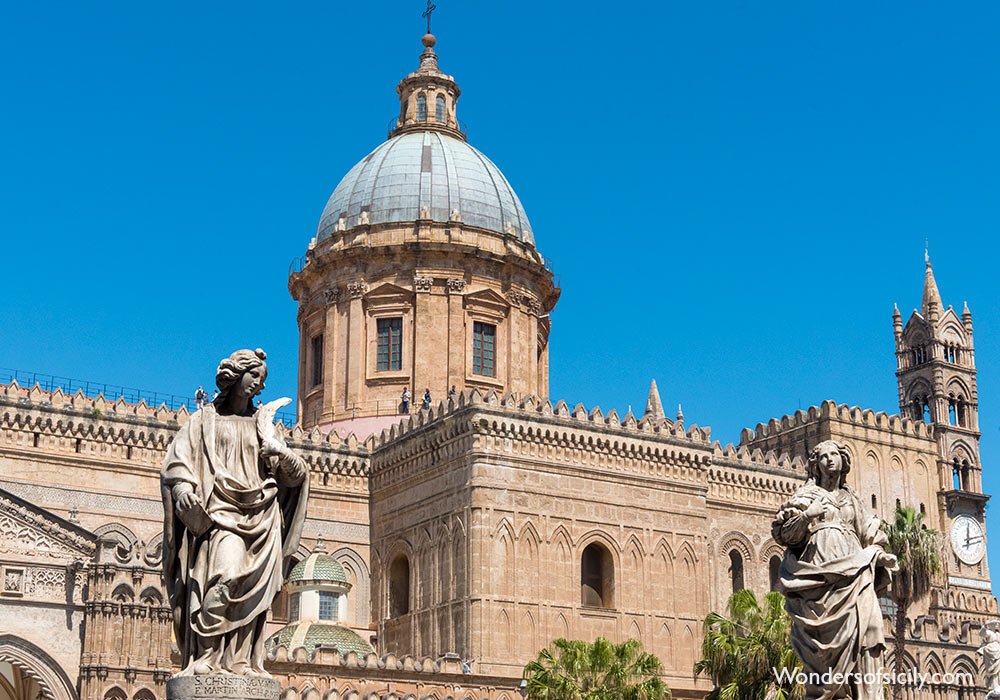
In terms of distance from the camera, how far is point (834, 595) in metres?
7.08

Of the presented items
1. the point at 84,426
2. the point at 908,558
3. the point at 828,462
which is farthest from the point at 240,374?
the point at 908,558

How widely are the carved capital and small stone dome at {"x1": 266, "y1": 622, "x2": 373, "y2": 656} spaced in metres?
11.5

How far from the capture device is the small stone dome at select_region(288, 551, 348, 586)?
113 ft

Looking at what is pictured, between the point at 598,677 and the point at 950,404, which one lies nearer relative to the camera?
the point at 598,677

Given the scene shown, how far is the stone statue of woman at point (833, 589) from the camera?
7.02 metres

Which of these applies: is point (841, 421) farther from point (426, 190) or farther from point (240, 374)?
point (240, 374)

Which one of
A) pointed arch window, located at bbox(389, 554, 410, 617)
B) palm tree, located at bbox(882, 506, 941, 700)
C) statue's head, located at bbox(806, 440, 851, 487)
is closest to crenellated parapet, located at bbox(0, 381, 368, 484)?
pointed arch window, located at bbox(389, 554, 410, 617)

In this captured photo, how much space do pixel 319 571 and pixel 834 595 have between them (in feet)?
93.0

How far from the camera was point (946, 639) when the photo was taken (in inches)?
1684

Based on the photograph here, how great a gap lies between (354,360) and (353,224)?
439cm

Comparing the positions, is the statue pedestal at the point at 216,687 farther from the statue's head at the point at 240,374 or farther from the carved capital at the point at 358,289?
the carved capital at the point at 358,289

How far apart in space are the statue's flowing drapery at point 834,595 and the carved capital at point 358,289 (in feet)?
116

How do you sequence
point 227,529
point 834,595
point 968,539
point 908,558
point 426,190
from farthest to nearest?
point 968,539, point 426,190, point 908,558, point 834,595, point 227,529

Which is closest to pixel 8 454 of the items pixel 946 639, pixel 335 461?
pixel 335 461
